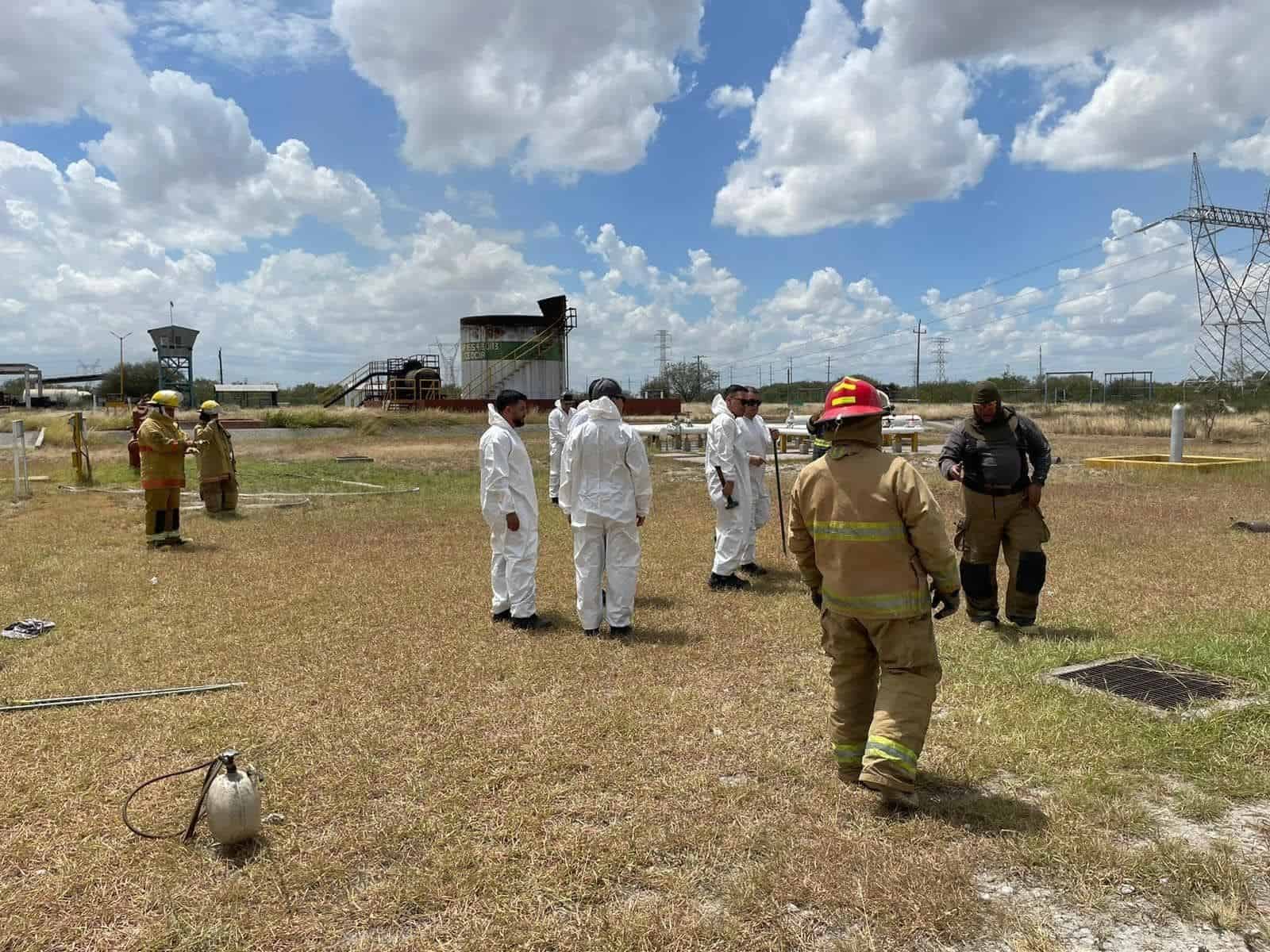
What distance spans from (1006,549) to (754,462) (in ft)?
8.82

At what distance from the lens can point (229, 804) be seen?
3.23 metres

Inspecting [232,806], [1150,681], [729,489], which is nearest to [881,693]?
[1150,681]

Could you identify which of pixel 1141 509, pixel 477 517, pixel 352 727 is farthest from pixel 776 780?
pixel 1141 509

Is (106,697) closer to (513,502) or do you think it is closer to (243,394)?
(513,502)

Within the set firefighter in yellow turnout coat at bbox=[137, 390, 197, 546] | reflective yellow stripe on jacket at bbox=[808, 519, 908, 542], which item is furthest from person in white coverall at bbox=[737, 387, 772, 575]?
firefighter in yellow turnout coat at bbox=[137, 390, 197, 546]

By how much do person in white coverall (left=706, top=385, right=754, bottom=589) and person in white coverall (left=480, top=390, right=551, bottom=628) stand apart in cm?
202

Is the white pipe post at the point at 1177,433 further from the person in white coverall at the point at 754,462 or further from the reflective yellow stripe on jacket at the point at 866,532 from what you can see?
the reflective yellow stripe on jacket at the point at 866,532

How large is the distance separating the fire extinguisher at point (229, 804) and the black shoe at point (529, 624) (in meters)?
3.24

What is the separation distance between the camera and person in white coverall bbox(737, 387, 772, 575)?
27.2 feet

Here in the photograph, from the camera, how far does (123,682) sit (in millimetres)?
5414

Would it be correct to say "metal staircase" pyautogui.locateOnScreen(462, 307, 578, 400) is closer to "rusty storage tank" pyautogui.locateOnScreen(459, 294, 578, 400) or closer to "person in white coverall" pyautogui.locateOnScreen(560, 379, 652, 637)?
"rusty storage tank" pyautogui.locateOnScreen(459, 294, 578, 400)

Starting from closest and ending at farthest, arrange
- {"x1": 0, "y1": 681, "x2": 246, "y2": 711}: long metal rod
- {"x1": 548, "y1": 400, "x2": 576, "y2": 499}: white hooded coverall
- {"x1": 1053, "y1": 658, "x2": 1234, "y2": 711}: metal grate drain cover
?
{"x1": 1053, "y1": 658, "x2": 1234, "y2": 711}: metal grate drain cover < {"x1": 0, "y1": 681, "x2": 246, "y2": 711}: long metal rod < {"x1": 548, "y1": 400, "x2": 576, "y2": 499}: white hooded coverall

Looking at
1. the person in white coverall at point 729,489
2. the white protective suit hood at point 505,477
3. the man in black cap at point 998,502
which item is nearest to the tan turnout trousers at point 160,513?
the white protective suit hood at point 505,477

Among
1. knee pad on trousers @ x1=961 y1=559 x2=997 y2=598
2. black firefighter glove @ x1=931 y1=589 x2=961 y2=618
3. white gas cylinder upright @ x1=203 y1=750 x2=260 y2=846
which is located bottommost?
white gas cylinder upright @ x1=203 y1=750 x2=260 y2=846
